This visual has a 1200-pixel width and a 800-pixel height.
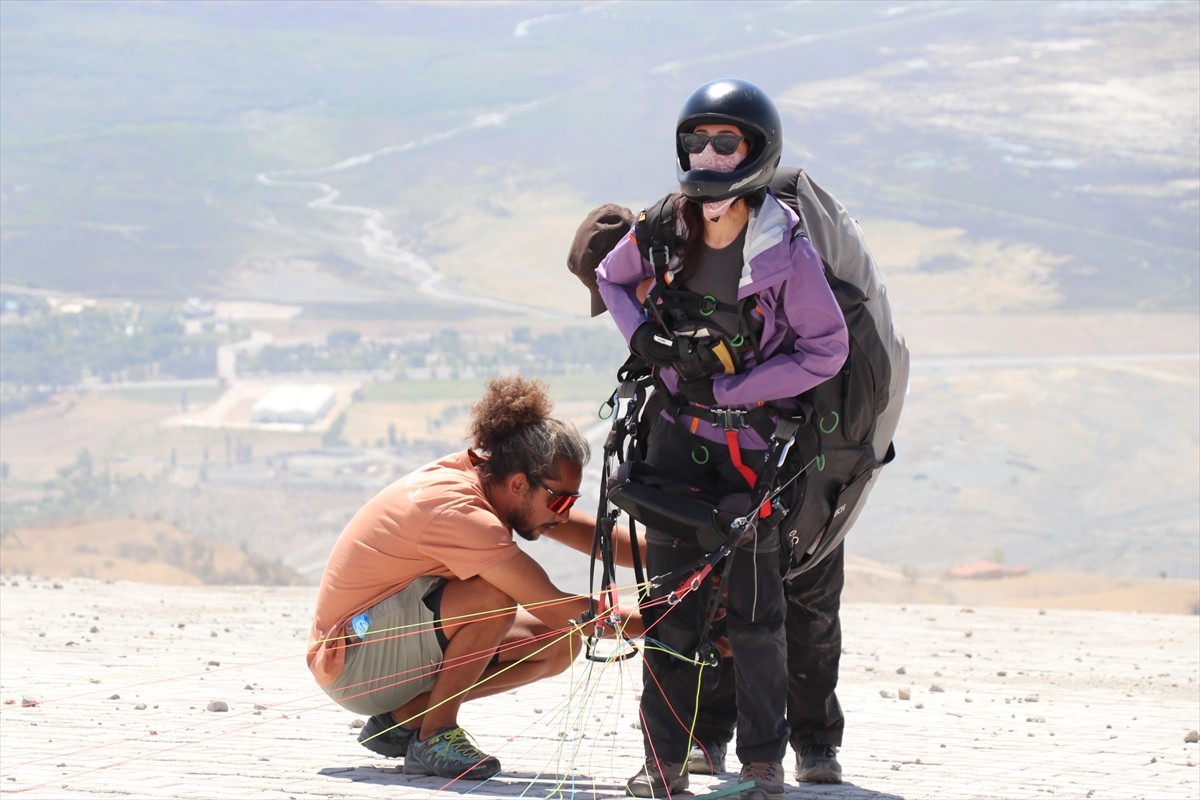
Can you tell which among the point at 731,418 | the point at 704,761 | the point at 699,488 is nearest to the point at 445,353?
the point at 704,761

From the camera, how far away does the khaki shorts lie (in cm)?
462

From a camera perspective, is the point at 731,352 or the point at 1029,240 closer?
the point at 731,352

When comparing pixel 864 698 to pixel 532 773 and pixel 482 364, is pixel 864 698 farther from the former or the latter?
pixel 482 364

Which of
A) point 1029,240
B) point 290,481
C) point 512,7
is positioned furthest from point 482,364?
point 512,7

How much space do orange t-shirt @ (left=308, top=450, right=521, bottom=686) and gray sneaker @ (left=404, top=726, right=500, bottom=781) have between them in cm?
40

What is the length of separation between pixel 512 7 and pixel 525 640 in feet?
378

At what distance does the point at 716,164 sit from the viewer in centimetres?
418

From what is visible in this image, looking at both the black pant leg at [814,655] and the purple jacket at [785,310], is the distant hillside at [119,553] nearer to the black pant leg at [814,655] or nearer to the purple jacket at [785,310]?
the black pant leg at [814,655]

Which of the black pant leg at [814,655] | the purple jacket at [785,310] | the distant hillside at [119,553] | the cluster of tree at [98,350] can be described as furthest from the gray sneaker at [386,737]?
the cluster of tree at [98,350]

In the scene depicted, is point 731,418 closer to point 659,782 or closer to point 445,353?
point 659,782

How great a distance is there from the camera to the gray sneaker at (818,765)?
15.4 feet

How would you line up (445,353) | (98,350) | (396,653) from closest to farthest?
1. (396,653)
2. (98,350)
3. (445,353)

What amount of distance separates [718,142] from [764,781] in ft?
6.10

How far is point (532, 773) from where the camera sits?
4.76 metres
